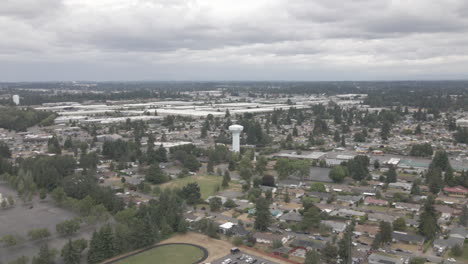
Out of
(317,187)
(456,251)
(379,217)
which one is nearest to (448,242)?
(456,251)

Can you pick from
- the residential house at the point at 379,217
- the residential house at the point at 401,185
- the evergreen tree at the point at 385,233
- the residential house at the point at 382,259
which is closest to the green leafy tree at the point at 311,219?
the evergreen tree at the point at 385,233

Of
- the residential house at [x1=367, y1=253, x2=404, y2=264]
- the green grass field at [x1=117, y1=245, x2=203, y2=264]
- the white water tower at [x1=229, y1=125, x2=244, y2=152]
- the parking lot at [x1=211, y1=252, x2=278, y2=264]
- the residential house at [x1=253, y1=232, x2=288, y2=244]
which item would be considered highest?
the white water tower at [x1=229, y1=125, x2=244, y2=152]

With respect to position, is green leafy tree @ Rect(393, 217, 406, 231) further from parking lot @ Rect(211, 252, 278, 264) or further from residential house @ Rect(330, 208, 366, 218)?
parking lot @ Rect(211, 252, 278, 264)

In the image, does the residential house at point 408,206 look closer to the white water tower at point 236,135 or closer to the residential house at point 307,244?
the residential house at point 307,244

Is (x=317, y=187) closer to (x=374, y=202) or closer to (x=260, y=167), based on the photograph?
(x=374, y=202)

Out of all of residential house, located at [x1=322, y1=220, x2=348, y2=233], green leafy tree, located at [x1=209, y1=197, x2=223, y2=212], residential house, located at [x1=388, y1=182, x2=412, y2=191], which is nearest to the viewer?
residential house, located at [x1=322, y1=220, x2=348, y2=233]

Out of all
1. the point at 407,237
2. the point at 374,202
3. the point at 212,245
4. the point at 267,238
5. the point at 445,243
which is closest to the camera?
the point at 445,243

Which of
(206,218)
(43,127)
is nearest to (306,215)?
(206,218)

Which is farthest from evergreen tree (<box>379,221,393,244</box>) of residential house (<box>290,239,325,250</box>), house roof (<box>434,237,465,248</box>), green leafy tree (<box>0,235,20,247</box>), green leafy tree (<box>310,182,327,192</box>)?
green leafy tree (<box>0,235,20,247</box>)
